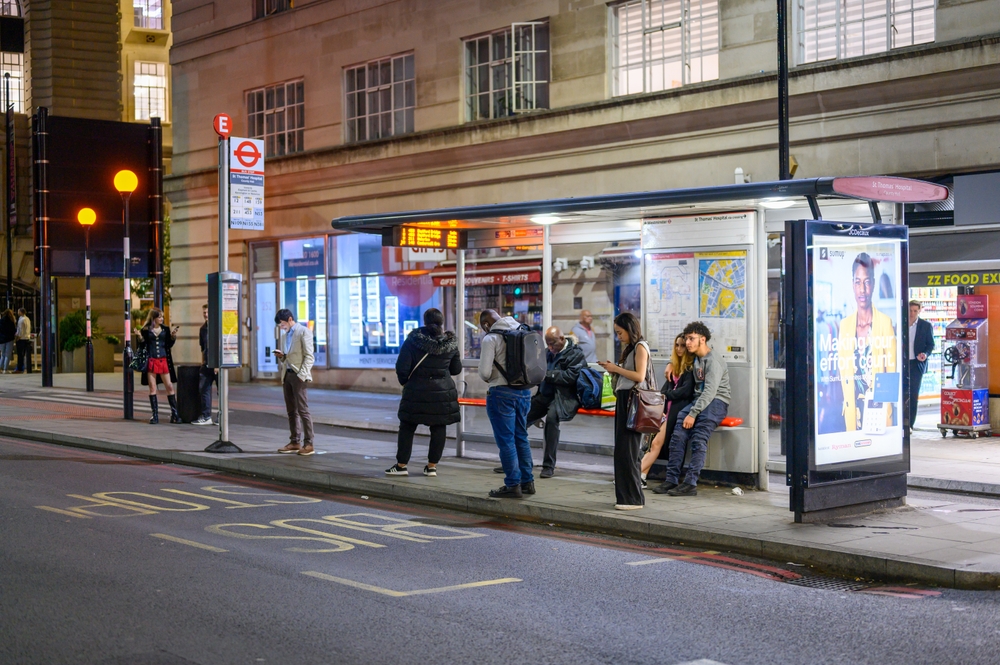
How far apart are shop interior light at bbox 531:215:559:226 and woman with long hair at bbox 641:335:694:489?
7.09ft

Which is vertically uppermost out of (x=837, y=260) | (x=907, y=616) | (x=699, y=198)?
(x=699, y=198)

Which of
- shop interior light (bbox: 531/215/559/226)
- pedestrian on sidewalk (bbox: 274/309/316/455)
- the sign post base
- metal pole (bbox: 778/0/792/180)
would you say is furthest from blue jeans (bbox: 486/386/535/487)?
metal pole (bbox: 778/0/792/180)

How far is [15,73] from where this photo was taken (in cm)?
4412

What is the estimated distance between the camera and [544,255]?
1309 centimetres

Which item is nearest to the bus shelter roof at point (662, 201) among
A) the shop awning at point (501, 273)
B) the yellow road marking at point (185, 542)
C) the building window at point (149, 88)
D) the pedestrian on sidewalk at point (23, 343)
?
the shop awning at point (501, 273)

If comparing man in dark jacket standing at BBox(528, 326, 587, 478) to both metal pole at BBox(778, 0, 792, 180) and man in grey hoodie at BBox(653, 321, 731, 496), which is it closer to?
man in grey hoodie at BBox(653, 321, 731, 496)

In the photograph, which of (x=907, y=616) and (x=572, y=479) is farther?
(x=572, y=479)

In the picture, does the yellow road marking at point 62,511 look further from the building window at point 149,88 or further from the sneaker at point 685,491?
the building window at point 149,88

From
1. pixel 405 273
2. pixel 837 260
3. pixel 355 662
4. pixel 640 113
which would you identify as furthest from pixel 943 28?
pixel 355 662

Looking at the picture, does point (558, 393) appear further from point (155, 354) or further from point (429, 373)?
point (155, 354)

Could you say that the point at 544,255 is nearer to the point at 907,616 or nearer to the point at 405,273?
the point at 907,616

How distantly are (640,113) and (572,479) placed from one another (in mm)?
10045

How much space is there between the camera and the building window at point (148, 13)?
150ft

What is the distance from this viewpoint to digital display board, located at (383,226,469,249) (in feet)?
44.2
